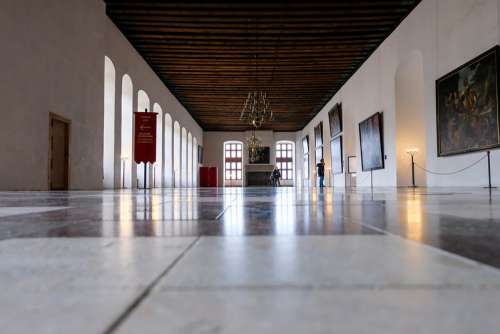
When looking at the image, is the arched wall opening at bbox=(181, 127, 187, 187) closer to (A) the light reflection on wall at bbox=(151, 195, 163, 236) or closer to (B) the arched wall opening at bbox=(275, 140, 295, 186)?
(B) the arched wall opening at bbox=(275, 140, 295, 186)

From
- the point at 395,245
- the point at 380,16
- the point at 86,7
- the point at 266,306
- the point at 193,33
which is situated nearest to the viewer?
the point at 266,306

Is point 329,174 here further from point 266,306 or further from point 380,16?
point 266,306

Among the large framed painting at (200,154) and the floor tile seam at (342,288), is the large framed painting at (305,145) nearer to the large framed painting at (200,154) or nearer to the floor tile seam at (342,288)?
the large framed painting at (200,154)

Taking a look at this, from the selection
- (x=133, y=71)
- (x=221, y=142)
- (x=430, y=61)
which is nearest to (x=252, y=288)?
(x=430, y=61)

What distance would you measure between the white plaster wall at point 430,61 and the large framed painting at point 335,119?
2.70 metres

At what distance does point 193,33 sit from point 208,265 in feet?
44.3

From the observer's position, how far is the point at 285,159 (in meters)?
37.1

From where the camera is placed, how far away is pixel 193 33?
1315 centimetres

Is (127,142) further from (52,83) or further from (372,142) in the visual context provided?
(372,142)

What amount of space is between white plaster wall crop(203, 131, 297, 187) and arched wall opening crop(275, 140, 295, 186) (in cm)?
117

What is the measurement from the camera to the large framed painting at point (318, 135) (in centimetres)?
2589

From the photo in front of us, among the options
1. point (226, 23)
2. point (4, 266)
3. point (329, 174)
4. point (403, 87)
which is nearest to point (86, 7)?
point (226, 23)

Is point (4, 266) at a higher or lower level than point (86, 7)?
lower

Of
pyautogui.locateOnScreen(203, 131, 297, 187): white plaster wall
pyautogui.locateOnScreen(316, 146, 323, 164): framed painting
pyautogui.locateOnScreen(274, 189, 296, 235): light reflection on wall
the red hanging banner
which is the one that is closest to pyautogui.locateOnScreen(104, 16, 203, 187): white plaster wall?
the red hanging banner
